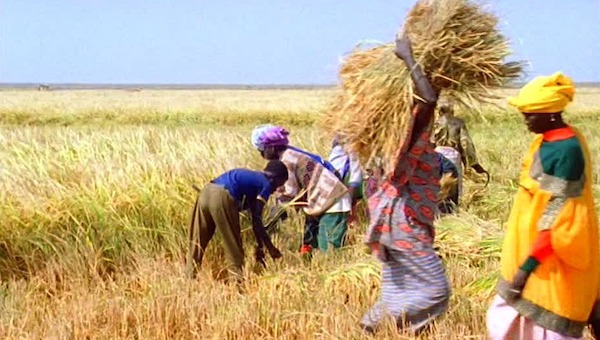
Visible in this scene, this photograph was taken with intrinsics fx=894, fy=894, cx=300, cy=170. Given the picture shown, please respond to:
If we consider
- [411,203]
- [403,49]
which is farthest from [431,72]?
[411,203]

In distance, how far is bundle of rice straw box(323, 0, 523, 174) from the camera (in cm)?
427

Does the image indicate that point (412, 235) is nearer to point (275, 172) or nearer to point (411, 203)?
point (411, 203)

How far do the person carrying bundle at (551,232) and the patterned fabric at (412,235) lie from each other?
60cm

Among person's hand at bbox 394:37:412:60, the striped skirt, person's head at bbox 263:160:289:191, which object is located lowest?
the striped skirt

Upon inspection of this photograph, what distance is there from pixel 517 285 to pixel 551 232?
0.30 m

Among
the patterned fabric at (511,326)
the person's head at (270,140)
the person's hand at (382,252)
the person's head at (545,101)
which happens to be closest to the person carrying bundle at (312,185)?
the person's head at (270,140)

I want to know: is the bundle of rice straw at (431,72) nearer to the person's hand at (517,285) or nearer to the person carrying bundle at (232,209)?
the person's hand at (517,285)

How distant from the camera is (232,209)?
601 centimetres

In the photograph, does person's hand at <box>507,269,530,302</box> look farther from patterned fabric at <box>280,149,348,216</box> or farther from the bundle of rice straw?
patterned fabric at <box>280,149,348,216</box>

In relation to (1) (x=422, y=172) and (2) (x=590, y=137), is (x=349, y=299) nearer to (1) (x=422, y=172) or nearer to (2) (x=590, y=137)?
(1) (x=422, y=172)

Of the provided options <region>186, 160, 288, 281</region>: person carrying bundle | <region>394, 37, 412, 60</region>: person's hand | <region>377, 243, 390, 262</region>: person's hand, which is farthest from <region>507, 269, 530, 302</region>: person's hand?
<region>186, 160, 288, 281</region>: person carrying bundle

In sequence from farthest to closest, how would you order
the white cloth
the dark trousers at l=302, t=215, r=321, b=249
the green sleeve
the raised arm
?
the white cloth, the dark trousers at l=302, t=215, r=321, b=249, the raised arm, the green sleeve

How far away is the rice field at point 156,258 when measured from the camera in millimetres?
4551

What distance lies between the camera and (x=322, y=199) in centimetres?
668
